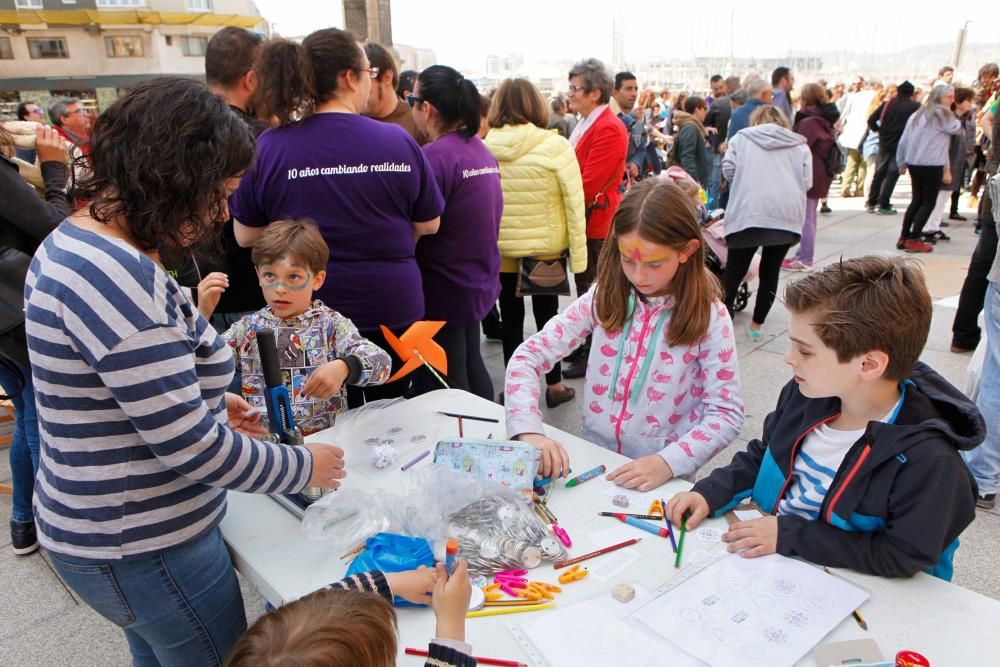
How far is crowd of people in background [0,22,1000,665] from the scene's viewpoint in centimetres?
99

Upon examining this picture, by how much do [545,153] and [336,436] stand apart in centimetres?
213

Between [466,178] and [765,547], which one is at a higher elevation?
[466,178]

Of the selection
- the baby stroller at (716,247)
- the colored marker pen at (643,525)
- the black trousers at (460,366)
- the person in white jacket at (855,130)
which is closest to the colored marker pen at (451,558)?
the colored marker pen at (643,525)

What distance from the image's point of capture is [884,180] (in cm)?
842

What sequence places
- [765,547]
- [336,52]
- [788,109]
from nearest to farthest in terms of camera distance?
[765,547]
[336,52]
[788,109]

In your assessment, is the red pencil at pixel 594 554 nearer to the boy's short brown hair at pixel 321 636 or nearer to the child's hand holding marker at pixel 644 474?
the child's hand holding marker at pixel 644 474

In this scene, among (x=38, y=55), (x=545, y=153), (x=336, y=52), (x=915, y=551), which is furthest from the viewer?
(x=38, y=55)

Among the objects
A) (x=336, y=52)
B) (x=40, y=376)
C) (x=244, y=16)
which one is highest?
(x=244, y=16)

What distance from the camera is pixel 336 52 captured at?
2123mm

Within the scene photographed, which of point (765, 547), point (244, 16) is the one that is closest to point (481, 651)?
point (765, 547)

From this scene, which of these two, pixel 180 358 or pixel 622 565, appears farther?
pixel 622 565

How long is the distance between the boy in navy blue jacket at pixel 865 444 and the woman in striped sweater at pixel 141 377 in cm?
97

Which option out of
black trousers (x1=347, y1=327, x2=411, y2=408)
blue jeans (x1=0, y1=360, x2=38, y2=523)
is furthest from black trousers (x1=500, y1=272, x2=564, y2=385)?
blue jeans (x1=0, y1=360, x2=38, y2=523)

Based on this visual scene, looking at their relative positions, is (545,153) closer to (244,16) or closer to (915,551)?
(915,551)
